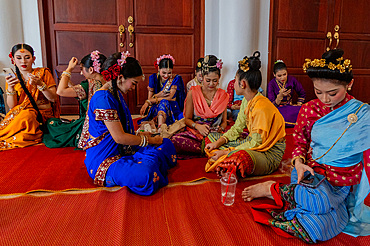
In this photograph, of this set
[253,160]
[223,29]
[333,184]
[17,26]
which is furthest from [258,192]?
[17,26]

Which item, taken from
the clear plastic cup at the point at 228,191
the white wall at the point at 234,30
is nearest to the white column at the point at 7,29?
the white wall at the point at 234,30

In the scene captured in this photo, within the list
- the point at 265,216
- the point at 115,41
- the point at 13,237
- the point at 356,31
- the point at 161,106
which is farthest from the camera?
the point at 356,31

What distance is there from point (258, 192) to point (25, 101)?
9.26 ft

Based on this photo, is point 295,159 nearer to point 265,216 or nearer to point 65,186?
point 265,216

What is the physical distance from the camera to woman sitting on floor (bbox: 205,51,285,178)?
211cm

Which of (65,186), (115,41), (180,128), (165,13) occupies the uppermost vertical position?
(165,13)

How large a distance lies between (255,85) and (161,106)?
6.04 feet

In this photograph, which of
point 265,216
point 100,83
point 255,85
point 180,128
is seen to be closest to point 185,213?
point 265,216

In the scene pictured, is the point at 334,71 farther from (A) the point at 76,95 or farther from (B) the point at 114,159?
(A) the point at 76,95

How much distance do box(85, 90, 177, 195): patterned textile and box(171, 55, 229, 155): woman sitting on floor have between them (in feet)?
2.01

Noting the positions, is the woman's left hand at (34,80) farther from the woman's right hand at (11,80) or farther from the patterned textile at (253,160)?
the patterned textile at (253,160)

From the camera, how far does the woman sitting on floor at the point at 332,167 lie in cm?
141

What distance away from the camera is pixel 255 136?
2.18 m

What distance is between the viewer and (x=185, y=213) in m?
1.73
